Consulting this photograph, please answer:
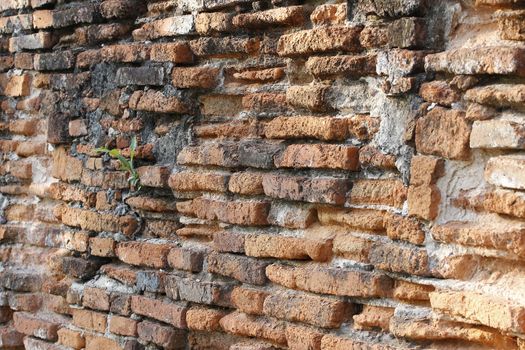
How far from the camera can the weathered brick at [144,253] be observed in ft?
11.1

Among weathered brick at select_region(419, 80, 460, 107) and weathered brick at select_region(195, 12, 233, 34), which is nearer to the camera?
weathered brick at select_region(419, 80, 460, 107)

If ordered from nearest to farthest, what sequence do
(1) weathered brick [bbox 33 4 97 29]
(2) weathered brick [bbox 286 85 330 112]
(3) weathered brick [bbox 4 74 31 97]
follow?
(2) weathered brick [bbox 286 85 330 112] < (1) weathered brick [bbox 33 4 97 29] < (3) weathered brick [bbox 4 74 31 97]

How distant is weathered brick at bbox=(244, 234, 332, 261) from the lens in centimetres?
281

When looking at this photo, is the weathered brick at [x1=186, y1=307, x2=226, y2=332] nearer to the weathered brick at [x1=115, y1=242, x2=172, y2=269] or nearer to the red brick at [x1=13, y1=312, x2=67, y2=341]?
the weathered brick at [x1=115, y1=242, x2=172, y2=269]

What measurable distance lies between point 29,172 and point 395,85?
83.4 inches

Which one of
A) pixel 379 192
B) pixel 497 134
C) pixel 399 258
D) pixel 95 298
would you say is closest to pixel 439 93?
pixel 497 134

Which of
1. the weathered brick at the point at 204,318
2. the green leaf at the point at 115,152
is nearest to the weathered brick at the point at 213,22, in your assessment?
the green leaf at the point at 115,152

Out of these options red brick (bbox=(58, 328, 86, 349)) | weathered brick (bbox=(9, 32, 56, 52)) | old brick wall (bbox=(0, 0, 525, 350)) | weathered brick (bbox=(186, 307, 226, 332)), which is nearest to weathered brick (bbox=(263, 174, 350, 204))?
old brick wall (bbox=(0, 0, 525, 350))

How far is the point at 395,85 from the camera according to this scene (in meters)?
2.62

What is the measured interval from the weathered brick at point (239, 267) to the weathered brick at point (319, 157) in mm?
319

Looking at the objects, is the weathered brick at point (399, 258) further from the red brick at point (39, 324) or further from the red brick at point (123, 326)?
the red brick at point (39, 324)

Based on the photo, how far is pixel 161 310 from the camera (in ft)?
11.0

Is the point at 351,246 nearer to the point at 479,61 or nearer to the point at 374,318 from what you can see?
the point at 374,318

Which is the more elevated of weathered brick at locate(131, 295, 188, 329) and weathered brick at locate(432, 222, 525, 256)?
weathered brick at locate(432, 222, 525, 256)
